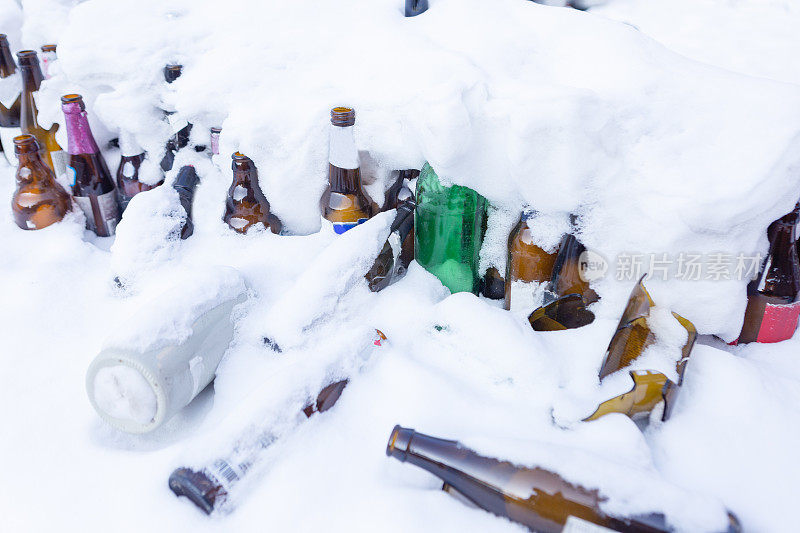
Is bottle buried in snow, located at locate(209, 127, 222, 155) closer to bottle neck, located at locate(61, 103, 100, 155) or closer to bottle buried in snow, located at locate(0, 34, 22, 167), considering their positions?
bottle neck, located at locate(61, 103, 100, 155)

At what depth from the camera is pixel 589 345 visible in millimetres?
697

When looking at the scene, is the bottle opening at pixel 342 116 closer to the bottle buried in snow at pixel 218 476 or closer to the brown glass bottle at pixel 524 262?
the brown glass bottle at pixel 524 262

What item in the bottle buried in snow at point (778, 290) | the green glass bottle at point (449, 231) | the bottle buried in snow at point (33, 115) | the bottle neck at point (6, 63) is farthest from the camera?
the bottle neck at point (6, 63)

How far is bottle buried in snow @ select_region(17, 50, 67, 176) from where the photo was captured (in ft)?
4.09

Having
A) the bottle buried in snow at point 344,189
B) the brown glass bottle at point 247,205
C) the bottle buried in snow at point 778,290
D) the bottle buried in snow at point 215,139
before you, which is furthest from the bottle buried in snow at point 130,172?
the bottle buried in snow at point 778,290

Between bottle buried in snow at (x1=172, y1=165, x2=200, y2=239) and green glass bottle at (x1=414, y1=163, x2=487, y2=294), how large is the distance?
0.42 meters

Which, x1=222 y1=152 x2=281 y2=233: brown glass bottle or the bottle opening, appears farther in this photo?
x1=222 y1=152 x2=281 y2=233: brown glass bottle

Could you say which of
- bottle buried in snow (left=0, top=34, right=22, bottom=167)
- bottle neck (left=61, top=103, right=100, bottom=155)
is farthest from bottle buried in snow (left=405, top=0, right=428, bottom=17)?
bottle buried in snow (left=0, top=34, right=22, bottom=167)

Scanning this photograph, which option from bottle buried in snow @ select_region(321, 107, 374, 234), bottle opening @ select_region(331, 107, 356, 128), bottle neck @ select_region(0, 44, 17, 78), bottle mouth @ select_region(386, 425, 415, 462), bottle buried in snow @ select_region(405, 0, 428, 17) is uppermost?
bottle buried in snow @ select_region(405, 0, 428, 17)

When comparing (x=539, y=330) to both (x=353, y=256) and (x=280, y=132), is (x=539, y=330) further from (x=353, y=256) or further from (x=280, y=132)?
(x=280, y=132)

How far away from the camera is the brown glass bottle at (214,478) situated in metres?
0.51

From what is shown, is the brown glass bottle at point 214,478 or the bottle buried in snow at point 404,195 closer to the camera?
the brown glass bottle at point 214,478

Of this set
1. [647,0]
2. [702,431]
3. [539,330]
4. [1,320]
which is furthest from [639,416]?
[647,0]

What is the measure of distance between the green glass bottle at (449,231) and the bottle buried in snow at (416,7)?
0.35 metres
